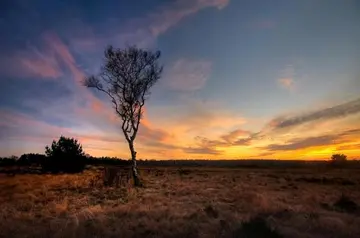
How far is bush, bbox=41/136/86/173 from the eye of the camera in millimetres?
42344

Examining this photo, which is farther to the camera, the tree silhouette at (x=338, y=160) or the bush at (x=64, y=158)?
the tree silhouette at (x=338, y=160)

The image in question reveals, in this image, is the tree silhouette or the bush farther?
the tree silhouette

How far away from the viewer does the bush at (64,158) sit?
139 ft

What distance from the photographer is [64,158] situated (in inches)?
1673

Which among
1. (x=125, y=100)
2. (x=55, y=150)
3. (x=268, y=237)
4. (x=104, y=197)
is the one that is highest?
(x=125, y=100)

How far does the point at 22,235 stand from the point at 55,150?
109 ft

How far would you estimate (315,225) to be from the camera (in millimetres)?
12320

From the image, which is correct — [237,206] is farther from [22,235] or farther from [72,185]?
[72,185]

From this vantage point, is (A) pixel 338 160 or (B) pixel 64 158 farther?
(A) pixel 338 160

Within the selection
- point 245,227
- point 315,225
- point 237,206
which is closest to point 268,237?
point 245,227

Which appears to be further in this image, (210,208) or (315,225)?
(210,208)

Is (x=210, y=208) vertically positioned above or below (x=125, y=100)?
below

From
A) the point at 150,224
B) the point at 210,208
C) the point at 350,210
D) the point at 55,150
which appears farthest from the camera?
the point at 55,150

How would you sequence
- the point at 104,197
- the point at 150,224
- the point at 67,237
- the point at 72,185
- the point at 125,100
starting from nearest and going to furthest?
the point at 67,237
the point at 150,224
the point at 104,197
the point at 72,185
the point at 125,100
